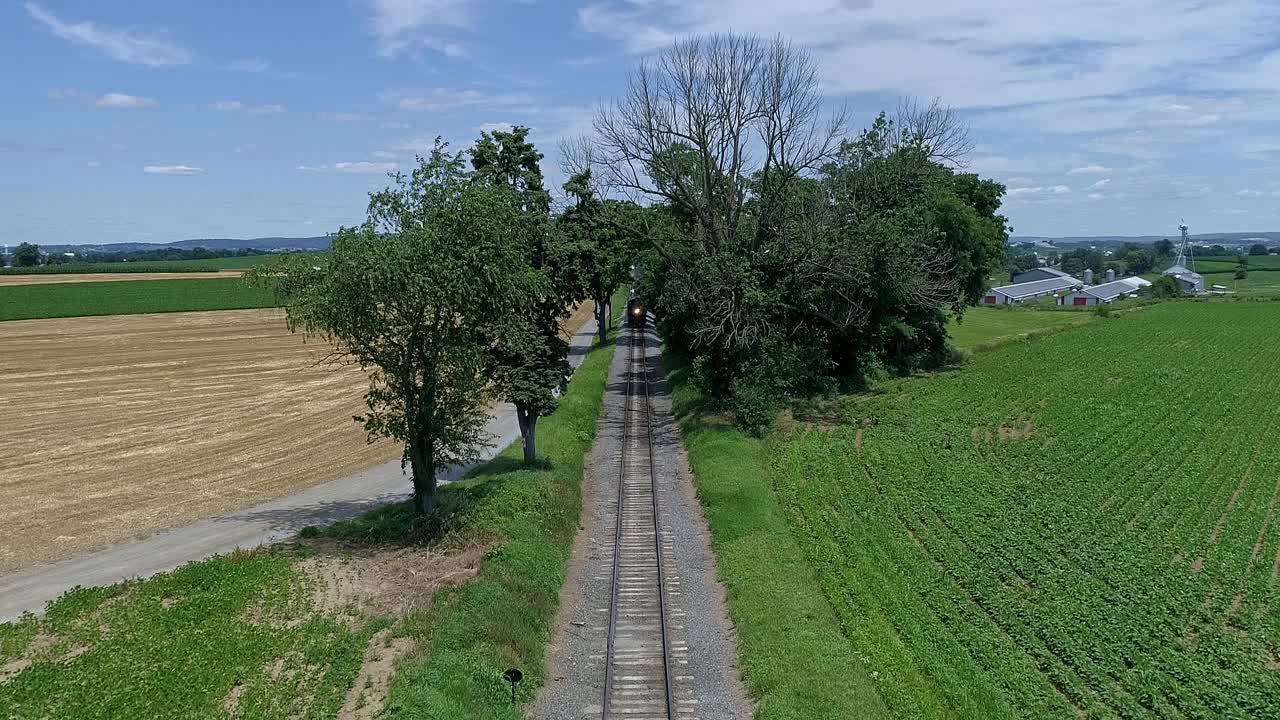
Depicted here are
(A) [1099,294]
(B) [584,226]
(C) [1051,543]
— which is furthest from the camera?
(A) [1099,294]

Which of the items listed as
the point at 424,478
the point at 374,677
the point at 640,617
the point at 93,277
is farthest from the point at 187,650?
the point at 93,277

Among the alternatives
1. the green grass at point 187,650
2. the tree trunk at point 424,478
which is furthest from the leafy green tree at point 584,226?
the green grass at point 187,650

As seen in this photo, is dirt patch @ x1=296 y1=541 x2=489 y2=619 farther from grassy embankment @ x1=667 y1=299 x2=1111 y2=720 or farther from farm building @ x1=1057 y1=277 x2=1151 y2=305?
farm building @ x1=1057 y1=277 x2=1151 y2=305

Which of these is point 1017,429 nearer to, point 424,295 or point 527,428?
point 527,428

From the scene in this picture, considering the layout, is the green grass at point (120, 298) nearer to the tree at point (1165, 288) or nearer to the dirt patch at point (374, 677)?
the dirt patch at point (374, 677)

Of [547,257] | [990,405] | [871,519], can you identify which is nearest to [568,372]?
[547,257]

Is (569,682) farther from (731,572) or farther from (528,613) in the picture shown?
(731,572)
